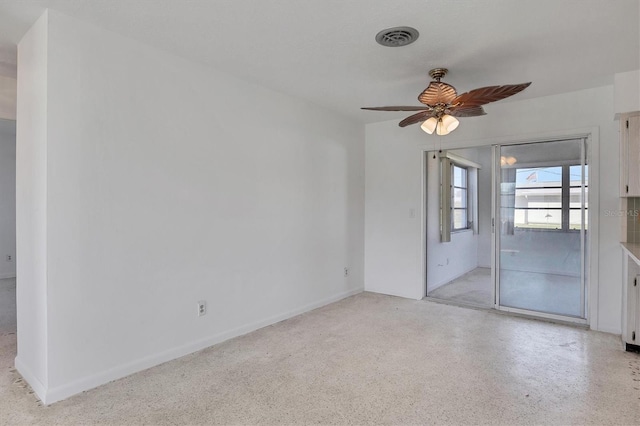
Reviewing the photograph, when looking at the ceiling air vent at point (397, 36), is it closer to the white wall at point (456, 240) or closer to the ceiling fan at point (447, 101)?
the ceiling fan at point (447, 101)

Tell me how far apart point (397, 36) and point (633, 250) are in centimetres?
254

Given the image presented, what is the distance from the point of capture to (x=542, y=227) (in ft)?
13.0

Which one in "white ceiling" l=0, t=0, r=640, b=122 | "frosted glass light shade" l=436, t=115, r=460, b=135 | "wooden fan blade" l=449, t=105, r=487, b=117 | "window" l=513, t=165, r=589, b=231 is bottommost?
"window" l=513, t=165, r=589, b=231

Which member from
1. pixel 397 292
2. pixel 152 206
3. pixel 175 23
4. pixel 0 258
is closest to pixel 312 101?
pixel 175 23

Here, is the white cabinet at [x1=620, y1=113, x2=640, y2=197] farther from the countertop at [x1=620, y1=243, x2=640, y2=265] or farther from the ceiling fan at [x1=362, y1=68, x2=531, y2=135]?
the ceiling fan at [x1=362, y1=68, x2=531, y2=135]

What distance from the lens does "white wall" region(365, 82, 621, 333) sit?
3.51 m

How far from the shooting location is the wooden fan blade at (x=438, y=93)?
269 centimetres

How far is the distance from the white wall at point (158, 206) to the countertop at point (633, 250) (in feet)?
9.64

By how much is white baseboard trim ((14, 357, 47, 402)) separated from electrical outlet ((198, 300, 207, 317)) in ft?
3.65

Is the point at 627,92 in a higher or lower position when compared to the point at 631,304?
higher

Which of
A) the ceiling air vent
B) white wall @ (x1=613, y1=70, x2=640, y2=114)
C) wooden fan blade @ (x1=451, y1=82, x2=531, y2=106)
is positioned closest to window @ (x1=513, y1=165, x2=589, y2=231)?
white wall @ (x1=613, y1=70, x2=640, y2=114)

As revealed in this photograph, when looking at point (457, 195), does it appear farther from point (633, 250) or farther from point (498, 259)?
point (633, 250)

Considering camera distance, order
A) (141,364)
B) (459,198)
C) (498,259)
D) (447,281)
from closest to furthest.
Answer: (141,364)
(498,259)
(447,281)
(459,198)

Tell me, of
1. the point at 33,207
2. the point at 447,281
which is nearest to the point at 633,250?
the point at 447,281
